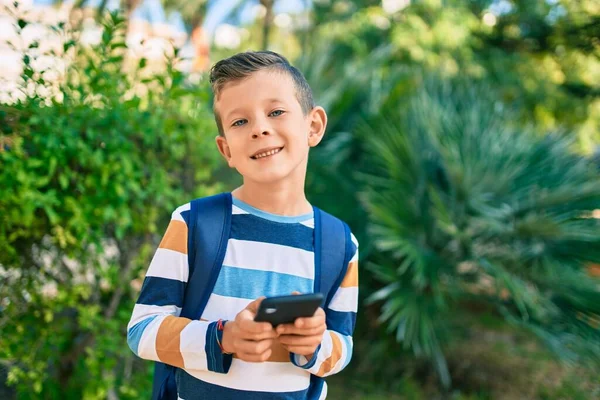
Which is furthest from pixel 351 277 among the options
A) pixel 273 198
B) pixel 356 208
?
pixel 356 208

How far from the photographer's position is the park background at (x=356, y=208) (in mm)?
2338

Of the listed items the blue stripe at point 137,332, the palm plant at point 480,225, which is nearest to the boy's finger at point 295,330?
the blue stripe at point 137,332

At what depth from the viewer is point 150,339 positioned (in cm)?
125

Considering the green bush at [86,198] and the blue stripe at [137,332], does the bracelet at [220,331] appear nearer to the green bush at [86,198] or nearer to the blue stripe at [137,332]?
the blue stripe at [137,332]

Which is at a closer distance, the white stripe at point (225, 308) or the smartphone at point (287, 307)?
the smartphone at point (287, 307)

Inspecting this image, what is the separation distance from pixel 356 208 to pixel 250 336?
3.34 meters

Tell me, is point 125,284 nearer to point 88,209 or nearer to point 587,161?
point 88,209

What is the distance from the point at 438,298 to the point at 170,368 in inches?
96.9

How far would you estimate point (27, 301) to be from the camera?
2564mm

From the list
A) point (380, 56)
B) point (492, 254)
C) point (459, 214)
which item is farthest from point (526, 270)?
point (380, 56)

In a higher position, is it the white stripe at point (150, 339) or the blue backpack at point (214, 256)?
the blue backpack at point (214, 256)

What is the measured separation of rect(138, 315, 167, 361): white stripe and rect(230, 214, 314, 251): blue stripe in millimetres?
253

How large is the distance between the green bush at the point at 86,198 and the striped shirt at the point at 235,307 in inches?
41.0

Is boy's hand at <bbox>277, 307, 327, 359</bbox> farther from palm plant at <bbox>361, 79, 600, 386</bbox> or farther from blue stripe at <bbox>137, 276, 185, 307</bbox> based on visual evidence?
palm plant at <bbox>361, 79, 600, 386</bbox>
